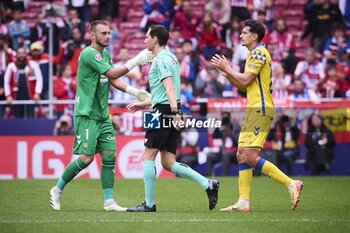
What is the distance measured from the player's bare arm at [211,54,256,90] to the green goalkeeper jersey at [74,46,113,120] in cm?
133

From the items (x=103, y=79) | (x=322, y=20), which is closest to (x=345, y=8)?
(x=322, y=20)

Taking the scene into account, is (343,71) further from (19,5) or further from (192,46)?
(19,5)

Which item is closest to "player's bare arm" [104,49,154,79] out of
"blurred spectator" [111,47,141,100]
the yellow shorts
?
the yellow shorts

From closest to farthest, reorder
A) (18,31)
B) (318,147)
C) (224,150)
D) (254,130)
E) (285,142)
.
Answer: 1. (254,130)
2. (224,150)
3. (318,147)
4. (285,142)
5. (18,31)

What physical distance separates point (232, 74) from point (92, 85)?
68.2 inches

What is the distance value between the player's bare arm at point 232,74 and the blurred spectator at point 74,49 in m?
11.0

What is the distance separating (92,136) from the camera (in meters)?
10.9

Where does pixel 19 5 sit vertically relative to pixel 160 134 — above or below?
above

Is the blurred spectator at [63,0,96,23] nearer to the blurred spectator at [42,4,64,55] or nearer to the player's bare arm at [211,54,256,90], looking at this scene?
the blurred spectator at [42,4,64,55]

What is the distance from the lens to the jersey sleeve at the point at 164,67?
34.0 feet

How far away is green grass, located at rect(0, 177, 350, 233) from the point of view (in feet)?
29.9

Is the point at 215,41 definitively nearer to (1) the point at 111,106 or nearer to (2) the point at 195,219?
(1) the point at 111,106

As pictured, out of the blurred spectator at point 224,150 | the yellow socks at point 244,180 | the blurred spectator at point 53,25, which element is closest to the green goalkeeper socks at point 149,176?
the yellow socks at point 244,180

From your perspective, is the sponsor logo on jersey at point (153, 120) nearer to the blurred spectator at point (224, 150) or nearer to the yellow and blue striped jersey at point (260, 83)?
the yellow and blue striped jersey at point (260, 83)
